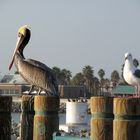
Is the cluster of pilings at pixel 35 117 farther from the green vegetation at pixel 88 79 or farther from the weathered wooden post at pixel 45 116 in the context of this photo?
the green vegetation at pixel 88 79

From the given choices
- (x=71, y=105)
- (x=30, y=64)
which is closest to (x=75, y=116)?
(x=71, y=105)

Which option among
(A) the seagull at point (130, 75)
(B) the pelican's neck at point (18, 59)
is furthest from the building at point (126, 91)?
(B) the pelican's neck at point (18, 59)

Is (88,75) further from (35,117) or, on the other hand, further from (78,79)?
(35,117)

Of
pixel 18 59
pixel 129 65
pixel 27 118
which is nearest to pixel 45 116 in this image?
pixel 27 118

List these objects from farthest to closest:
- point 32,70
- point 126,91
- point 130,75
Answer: point 126,91, point 130,75, point 32,70

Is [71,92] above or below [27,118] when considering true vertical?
above

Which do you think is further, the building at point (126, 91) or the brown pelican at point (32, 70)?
the building at point (126, 91)

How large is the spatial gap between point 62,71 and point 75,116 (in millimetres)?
123191

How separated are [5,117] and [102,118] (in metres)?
1.98

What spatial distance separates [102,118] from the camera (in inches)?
323

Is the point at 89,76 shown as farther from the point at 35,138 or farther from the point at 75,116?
the point at 35,138

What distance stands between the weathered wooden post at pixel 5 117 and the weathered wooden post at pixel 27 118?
27 centimetres

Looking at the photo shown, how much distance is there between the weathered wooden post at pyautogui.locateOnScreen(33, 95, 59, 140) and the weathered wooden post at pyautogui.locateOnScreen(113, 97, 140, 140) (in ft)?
5.63

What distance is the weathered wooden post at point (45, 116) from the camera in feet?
29.8
